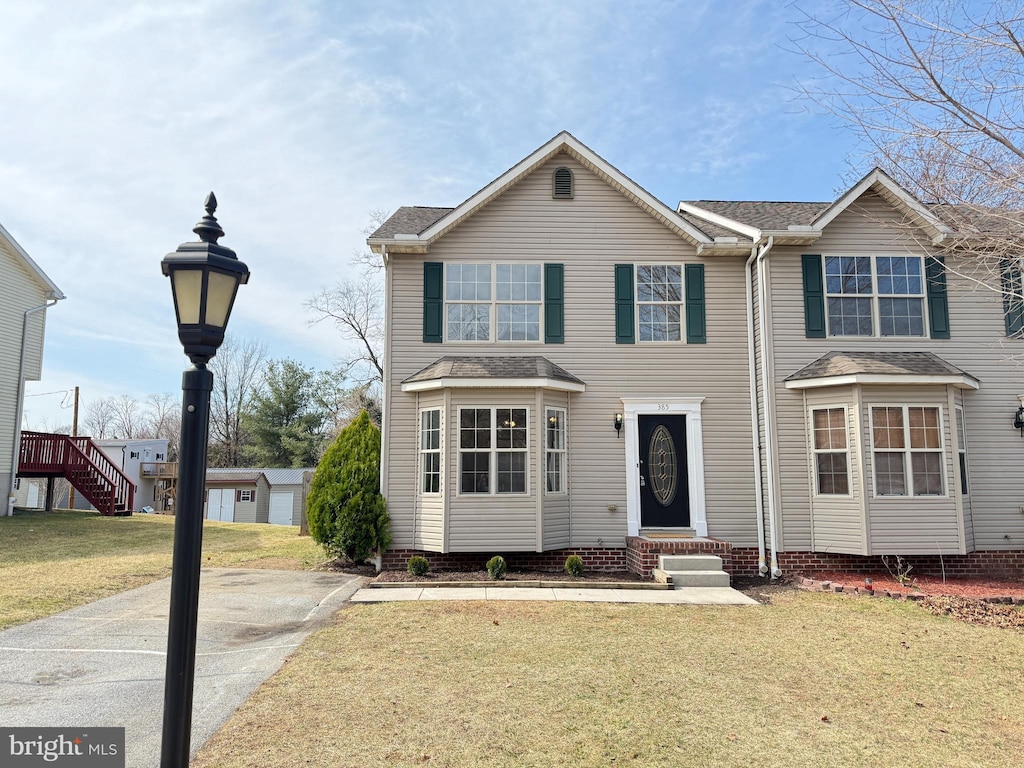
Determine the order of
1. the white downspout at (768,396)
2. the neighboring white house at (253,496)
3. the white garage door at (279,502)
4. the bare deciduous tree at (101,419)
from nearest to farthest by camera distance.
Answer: the white downspout at (768,396)
the neighboring white house at (253,496)
the white garage door at (279,502)
the bare deciduous tree at (101,419)

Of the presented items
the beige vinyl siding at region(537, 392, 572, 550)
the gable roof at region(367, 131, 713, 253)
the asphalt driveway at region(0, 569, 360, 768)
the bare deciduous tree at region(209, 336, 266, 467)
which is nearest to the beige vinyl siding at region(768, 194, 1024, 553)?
the gable roof at region(367, 131, 713, 253)

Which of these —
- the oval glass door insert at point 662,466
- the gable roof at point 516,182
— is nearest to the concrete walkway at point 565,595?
the oval glass door insert at point 662,466

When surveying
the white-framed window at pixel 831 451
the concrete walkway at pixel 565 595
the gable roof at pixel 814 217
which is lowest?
the concrete walkway at pixel 565 595

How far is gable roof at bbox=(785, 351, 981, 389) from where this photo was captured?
10508mm

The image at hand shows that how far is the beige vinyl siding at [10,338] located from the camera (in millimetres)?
17359

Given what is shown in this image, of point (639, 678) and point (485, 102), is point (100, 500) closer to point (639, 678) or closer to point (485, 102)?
A: point (485, 102)

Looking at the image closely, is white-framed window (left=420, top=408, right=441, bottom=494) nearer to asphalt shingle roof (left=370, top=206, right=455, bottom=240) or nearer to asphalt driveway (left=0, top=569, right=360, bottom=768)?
asphalt driveway (left=0, top=569, right=360, bottom=768)

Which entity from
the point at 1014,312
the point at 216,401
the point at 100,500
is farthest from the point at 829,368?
the point at 216,401

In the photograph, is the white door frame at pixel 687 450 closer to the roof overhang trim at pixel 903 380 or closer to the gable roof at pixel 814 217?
the roof overhang trim at pixel 903 380

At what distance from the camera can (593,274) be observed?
11992 mm

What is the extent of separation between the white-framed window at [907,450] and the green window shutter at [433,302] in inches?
299

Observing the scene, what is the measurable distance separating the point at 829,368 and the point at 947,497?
2.80m

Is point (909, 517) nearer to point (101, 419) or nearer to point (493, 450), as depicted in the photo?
point (493, 450)

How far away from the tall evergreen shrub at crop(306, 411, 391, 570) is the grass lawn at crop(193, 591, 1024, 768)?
112 inches
